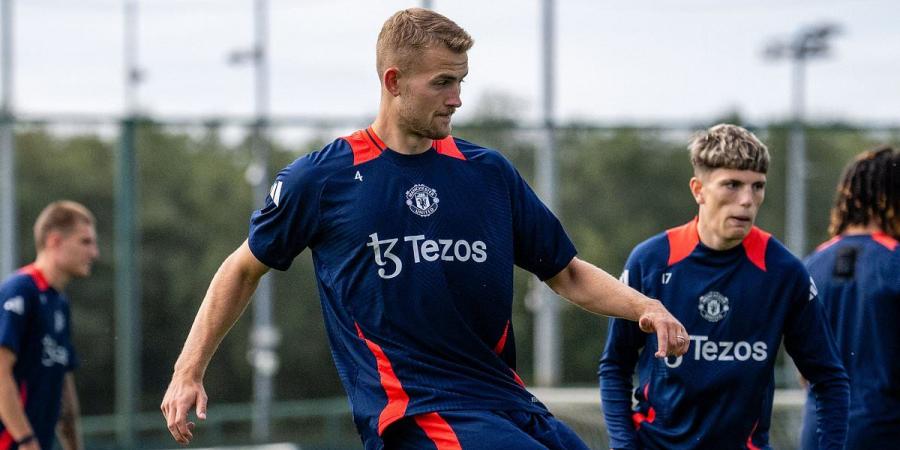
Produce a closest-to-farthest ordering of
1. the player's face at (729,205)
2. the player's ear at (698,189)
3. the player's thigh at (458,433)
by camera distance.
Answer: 1. the player's thigh at (458,433)
2. the player's face at (729,205)
3. the player's ear at (698,189)

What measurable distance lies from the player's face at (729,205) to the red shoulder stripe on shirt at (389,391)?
1.41 metres

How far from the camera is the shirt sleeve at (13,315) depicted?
18.4 ft

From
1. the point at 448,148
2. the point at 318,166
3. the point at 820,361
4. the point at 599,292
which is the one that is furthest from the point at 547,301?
the point at 318,166

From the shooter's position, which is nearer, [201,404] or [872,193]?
[201,404]

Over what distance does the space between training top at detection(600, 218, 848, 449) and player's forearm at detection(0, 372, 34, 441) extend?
9.52 feet

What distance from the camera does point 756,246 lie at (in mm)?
4055

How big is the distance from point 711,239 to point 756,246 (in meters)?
0.15

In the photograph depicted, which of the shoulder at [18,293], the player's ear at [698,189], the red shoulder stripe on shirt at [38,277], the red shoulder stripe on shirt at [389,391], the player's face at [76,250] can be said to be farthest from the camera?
the player's face at [76,250]

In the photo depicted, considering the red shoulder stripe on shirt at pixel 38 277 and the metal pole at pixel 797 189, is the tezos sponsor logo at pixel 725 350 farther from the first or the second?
the metal pole at pixel 797 189

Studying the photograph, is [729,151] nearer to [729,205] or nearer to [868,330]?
[729,205]

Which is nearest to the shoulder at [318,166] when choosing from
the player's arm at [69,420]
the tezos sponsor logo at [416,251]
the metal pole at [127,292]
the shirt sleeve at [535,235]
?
the tezos sponsor logo at [416,251]

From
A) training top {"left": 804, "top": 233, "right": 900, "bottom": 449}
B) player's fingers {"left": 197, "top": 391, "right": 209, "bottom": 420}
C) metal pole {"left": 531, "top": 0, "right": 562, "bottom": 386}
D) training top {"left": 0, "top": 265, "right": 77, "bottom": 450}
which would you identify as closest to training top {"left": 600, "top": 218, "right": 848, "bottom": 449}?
training top {"left": 804, "top": 233, "right": 900, "bottom": 449}

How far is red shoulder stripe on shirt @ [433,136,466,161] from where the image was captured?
10.8 feet

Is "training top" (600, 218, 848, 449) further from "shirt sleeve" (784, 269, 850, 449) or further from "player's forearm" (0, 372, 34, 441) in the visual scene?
"player's forearm" (0, 372, 34, 441)
